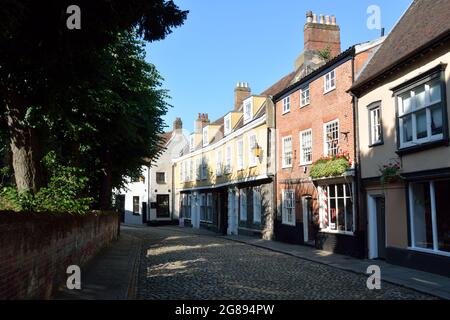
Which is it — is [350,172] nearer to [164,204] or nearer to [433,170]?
[433,170]

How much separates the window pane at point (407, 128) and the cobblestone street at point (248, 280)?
182 inches

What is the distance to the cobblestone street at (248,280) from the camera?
10.1 metres

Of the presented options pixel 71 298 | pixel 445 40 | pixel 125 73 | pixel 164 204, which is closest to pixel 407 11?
pixel 445 40

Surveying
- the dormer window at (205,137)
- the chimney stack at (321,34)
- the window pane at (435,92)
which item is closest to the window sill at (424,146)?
the window pane at (435,92)

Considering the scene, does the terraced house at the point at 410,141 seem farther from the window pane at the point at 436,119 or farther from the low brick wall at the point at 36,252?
the low brick wall at the point at 36,252

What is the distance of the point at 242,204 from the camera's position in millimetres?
30328

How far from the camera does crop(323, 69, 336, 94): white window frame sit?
1956 cm

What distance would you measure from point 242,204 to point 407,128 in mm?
16924

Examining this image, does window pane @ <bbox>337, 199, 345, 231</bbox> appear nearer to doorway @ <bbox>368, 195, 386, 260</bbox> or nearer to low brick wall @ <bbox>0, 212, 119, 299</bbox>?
doorway @ <bbox>368, 195, 386, 260</bbox>

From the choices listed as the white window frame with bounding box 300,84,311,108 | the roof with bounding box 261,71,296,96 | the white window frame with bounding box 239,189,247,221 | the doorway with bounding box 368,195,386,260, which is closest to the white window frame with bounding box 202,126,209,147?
the roof with bounding box 261,71,296,96

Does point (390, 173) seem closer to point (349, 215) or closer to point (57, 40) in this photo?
point (349, 215)

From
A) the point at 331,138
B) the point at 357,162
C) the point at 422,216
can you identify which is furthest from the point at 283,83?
the point at 422,216

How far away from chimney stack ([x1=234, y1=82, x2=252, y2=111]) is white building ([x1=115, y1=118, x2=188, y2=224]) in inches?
558

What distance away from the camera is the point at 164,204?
163ft
